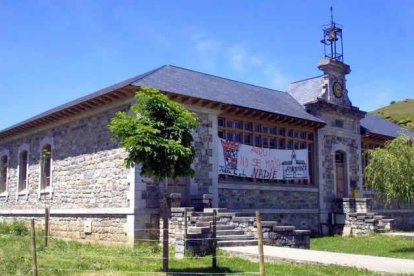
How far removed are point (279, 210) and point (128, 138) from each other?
10895 mm

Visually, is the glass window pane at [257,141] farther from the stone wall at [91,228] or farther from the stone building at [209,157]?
the stone wall at [91,228]

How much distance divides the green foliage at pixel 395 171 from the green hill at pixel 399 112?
49983 millimetres

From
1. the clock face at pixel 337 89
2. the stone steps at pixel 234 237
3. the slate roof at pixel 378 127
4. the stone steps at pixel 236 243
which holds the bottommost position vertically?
the stone steps at pixel 236 243

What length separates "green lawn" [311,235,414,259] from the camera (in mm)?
15487

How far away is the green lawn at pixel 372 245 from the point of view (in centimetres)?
1549

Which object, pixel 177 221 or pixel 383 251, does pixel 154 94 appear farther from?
pixel 383 251

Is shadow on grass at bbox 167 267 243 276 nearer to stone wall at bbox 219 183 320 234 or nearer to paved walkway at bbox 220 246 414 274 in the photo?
paved walkway at bbox 220 246 414 274

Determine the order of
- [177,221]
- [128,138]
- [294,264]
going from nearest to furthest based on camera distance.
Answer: [128,138] < [294,264] < [177,221]

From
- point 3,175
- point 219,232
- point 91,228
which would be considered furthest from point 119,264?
point 3,175

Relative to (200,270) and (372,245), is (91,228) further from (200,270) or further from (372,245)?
(372,245)

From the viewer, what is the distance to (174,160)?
11242 millimetres

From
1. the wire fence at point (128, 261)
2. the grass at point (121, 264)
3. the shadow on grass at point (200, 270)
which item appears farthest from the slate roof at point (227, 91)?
the shadow on grass at point (200, 270)

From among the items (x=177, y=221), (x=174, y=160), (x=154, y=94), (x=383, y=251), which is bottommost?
(x=383, y=251)

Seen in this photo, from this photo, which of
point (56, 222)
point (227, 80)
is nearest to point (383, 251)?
point (227, 80)
